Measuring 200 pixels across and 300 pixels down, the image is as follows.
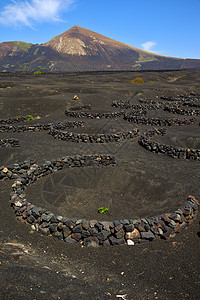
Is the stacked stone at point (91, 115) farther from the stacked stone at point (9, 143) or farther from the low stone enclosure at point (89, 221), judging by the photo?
the stacked stone at point (9, 143)

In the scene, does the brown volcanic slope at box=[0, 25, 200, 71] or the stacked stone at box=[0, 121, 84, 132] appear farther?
the brown volcanic slope at box=[0, 25, 200, 71]

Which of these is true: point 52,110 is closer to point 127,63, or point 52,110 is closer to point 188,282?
point 188,282

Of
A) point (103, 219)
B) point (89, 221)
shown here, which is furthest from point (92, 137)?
point (89, 221)

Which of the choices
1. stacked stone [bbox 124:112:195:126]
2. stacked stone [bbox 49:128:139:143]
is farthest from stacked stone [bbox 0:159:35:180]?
stacked stone [bbox 124:112:195:126]

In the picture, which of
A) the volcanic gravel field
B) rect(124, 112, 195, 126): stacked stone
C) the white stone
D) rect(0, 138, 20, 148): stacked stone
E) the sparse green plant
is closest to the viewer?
the volcanic gravel field

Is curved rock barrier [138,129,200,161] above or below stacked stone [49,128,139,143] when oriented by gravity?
below

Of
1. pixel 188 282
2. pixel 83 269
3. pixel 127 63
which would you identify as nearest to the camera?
pixel 188 282

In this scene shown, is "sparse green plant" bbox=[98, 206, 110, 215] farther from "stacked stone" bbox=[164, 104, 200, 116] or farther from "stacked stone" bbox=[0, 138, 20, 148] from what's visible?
"stacked stone" bbox=[164, 104, 200, 116]

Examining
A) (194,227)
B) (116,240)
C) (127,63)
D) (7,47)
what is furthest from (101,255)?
(7,47)
